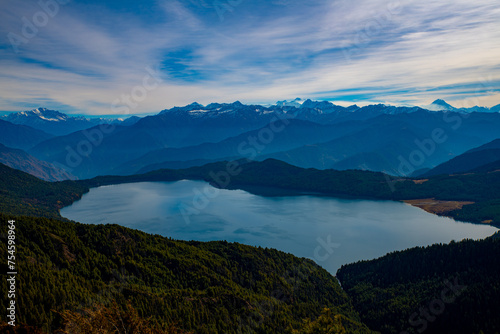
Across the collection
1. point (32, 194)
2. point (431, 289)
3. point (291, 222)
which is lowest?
point (431, 289)

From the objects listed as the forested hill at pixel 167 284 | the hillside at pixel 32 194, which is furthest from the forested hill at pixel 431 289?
the hillside at pixel 32 194

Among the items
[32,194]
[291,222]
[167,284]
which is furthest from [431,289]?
[32,194]

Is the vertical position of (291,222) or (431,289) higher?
(291,222)

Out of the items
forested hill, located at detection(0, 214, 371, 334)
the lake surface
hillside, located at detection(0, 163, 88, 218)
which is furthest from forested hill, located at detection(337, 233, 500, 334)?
hillside, located at detection(0, 163, 88, 218)

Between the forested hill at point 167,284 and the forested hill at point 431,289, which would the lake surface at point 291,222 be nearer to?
the forested hill at point 431,289

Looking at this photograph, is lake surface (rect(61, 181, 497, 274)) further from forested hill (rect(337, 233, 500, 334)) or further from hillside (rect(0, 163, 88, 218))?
forested hill (rect(337, 233, 500, 334))

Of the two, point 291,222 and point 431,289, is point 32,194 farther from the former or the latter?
point 431,289
